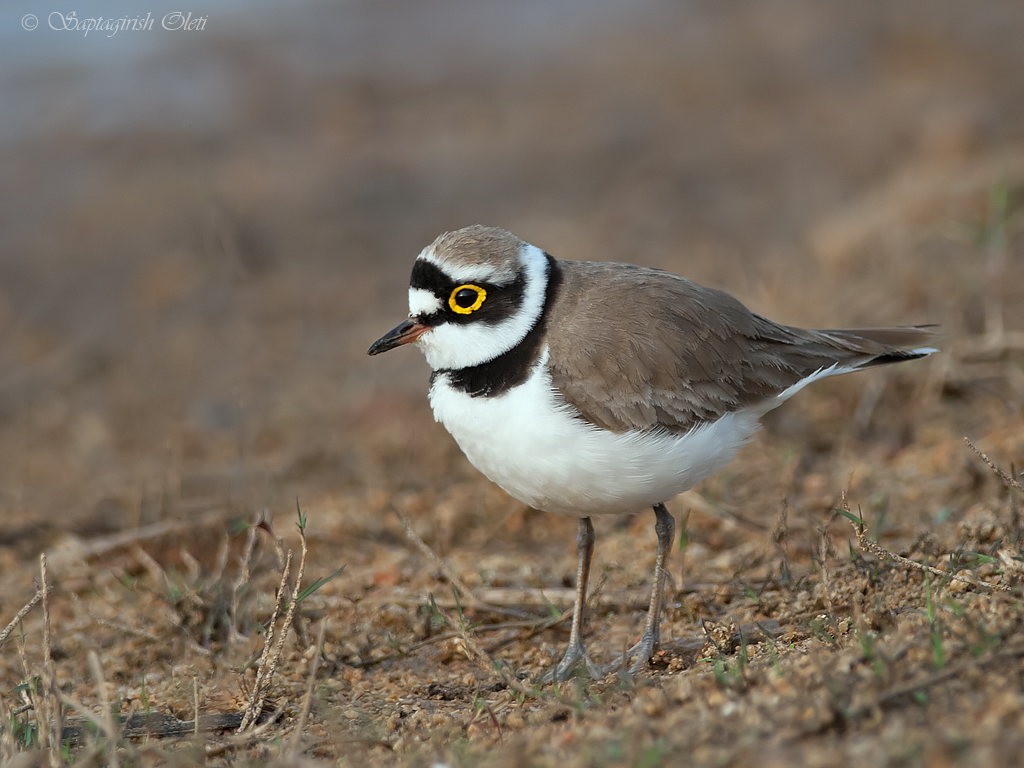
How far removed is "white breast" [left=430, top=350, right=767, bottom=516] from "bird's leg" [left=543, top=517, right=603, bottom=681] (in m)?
0.38

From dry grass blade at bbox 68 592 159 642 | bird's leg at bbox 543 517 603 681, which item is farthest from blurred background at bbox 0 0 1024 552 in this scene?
bird's leg at bbox 543 517 603 681

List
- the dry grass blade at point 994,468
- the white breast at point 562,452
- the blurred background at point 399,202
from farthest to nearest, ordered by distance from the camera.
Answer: the blurred background at point 399,202, the white breast at point 562,452, the dry grass blade at point 994,468

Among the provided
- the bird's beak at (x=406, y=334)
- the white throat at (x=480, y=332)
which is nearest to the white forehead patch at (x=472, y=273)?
the white throat at (x=480, y=332)

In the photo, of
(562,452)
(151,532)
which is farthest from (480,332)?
(151,532)

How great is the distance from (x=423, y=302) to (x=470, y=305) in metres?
0.19

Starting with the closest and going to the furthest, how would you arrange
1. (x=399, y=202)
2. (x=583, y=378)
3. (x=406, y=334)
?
(x=583, y=378)
(x=406, y=334)
(x=399, y=202)

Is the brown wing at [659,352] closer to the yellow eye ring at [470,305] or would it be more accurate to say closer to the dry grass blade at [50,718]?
the yellow eye ring at [470,305]

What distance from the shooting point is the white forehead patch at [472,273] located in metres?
3.85

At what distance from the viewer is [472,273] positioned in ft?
12.6

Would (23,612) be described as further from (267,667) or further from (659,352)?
(659,352)

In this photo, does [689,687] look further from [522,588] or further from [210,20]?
[210,20]
